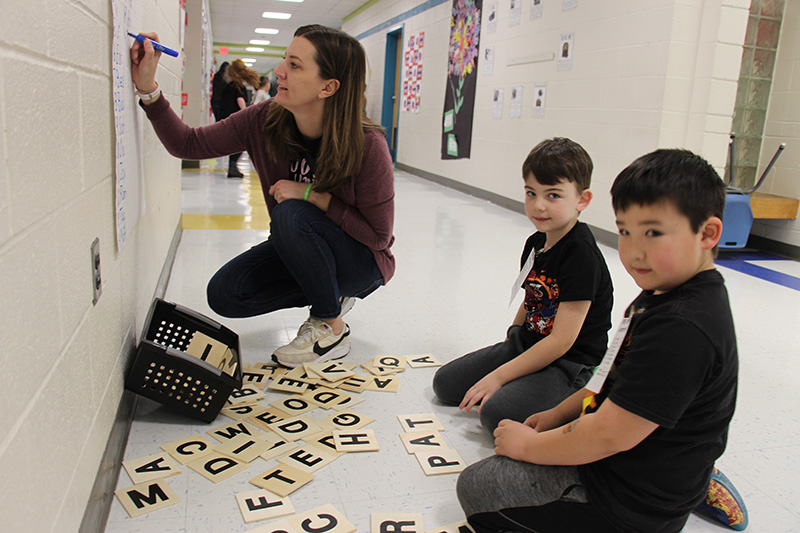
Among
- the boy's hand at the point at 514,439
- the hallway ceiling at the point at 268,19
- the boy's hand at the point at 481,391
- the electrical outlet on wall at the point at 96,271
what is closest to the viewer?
the electrical outlet on wall at the point at 96,271

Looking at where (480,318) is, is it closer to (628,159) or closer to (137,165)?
(137,165)

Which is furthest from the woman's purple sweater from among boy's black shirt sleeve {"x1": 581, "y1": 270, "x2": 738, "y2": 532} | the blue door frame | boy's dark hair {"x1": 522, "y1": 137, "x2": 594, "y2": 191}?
the blue door frame

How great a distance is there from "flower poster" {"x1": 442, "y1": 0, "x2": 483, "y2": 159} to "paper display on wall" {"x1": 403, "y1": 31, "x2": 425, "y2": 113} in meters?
1.09

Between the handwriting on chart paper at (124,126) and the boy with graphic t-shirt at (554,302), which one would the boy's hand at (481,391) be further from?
the handwriting on chart paper at (124,126)

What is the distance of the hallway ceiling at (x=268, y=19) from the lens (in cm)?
1109

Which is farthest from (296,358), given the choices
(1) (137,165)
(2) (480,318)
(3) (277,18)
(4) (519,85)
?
(3) (277,18)

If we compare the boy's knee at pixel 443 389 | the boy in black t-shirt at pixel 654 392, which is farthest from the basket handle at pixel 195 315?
the boy in black t-shirt at pixel 654 392

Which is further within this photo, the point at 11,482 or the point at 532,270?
the point at 532,270

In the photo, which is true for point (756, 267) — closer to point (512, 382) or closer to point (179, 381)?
point (512, 382)

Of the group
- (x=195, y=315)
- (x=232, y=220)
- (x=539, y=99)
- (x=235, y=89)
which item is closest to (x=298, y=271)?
(x=195, y=315)

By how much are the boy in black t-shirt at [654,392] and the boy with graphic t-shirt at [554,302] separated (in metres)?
0.39

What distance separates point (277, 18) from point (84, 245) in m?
12.7

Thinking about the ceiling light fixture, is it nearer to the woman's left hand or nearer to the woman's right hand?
the woman's left hand

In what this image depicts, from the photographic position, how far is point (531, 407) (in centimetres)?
155
